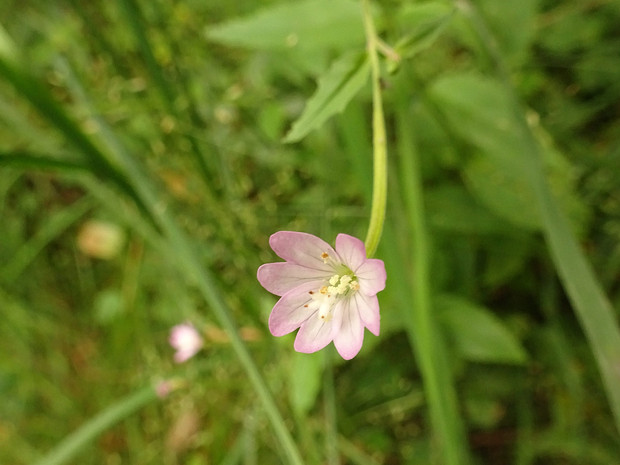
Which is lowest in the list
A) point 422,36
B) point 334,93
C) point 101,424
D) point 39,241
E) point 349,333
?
point 349,333

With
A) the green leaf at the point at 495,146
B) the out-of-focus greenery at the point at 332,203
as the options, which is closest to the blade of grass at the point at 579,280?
the out-of-focus greenery at the point at 332,203

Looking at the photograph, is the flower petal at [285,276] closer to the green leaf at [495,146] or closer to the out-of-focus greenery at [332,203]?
the out-of-focus greenery at [332,203]

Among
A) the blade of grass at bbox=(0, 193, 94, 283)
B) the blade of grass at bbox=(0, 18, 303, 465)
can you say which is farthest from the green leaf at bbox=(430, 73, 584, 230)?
the blade of grass at bbox=(0, 193, 94, 283)

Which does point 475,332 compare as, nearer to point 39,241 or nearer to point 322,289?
point 322,289

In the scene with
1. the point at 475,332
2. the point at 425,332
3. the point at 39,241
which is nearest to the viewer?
the point at 425,332

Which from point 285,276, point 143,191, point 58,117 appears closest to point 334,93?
point 285,276
